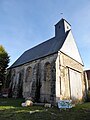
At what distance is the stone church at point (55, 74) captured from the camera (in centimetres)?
1443

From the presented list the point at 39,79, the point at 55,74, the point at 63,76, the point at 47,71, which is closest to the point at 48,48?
the point at 47,71

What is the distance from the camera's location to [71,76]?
16.7 metres

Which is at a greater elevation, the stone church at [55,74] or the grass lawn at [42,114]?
the stone church at [55,74]

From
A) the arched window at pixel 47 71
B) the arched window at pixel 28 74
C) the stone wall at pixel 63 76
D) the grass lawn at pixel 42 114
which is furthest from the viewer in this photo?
the arched window at pixel 28 74

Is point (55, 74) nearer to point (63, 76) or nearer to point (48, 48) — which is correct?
point (63, 76)

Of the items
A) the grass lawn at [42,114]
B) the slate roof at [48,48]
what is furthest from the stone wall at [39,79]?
the grass lawn at [42,114]

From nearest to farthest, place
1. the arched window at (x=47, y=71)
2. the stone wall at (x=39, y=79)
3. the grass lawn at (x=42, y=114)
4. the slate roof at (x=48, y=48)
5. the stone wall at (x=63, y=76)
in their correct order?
the grass lawn at (x=42, y=114), the stone wall at (x=63, y=76), the stone wall at (x=39, y=79), the arched window at (x=47, y=71), the slate roof at (x=48, y=48)

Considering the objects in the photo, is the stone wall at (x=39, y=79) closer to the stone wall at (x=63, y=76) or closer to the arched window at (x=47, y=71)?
the arched window at (x=47, y=71)

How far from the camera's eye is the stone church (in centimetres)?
1443

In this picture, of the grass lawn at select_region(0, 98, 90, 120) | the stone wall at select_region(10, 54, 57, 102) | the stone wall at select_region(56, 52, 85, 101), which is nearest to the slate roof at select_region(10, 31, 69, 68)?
the stone wall at select_region(10, 54, 57, 102)

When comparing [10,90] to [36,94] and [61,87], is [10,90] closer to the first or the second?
[36,94]

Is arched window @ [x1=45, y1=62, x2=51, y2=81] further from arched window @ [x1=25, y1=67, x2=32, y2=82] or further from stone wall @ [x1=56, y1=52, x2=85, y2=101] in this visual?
arched window @ [x1=25, y1=67, x2=32, y2=82]

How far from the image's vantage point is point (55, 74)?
14.1 metres

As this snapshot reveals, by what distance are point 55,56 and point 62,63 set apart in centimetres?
126
